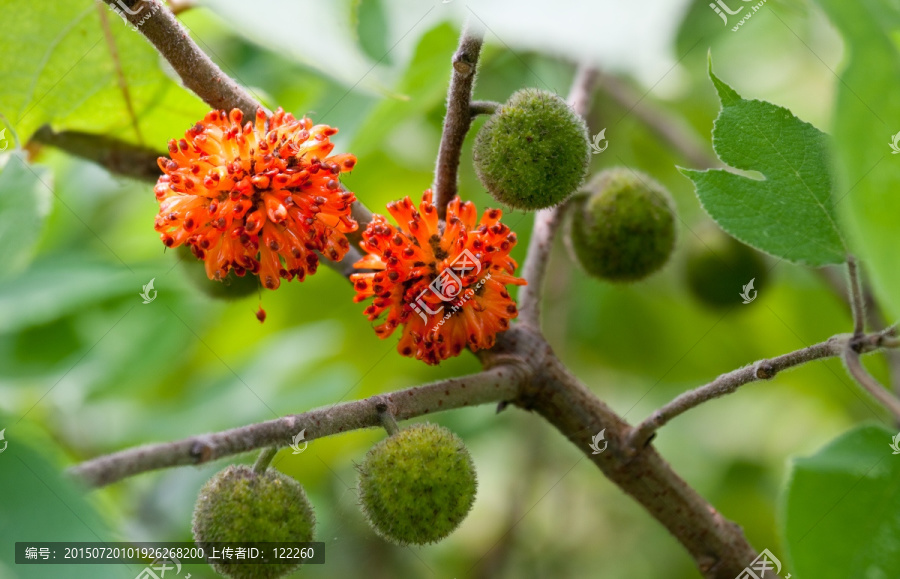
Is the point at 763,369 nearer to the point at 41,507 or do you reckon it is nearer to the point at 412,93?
the point at 41,507

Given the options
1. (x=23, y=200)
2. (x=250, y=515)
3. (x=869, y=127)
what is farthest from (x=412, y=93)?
(x=869, y=127)

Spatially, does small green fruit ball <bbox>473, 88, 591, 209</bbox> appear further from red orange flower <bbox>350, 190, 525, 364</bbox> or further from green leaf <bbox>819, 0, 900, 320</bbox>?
green leaf <bbox>819, 0, 900, 320</bbox>

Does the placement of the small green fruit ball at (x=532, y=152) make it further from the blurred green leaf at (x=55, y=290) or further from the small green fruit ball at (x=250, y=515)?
the blurred green leaf at (x=55, y=290)

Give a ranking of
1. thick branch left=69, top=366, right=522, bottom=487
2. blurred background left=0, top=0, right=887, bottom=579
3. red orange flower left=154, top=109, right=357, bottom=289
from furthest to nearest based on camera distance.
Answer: blurred background left=0, top=0, right=887, bottom=579 < red orange flower left=154, top=109, right=357, bottom=289 < thick branch left=69, top=366, right=522, bottom=487

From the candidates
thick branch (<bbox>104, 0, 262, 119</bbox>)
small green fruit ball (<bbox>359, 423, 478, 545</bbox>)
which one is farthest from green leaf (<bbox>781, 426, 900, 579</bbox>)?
thick branch (<bbox>104, 0, 262, 119</bbox>)

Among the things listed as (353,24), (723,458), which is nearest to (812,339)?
(723,458)

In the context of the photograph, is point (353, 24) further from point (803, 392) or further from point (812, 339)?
point (803, 392)
